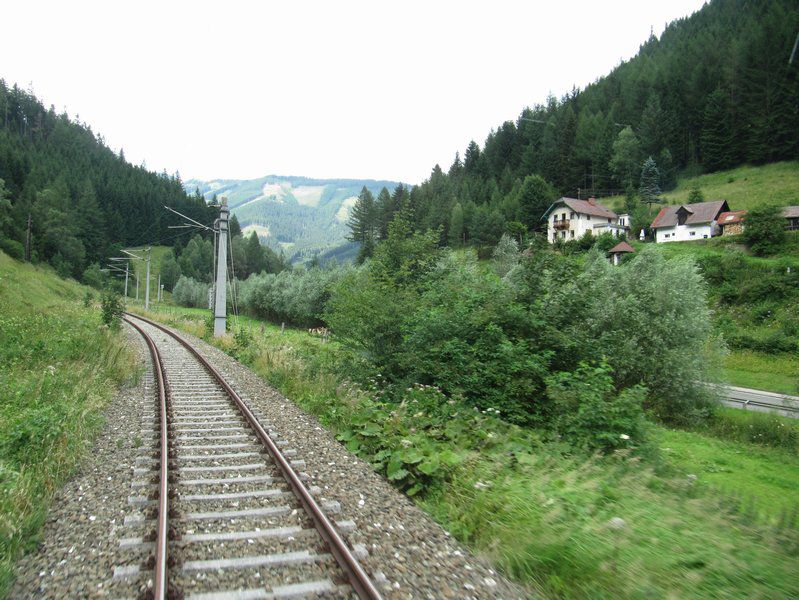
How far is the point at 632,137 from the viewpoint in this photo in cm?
9725

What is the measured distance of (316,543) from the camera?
15.4 ft

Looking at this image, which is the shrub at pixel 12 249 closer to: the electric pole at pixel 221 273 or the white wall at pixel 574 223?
the electric pole at pixel 221 273

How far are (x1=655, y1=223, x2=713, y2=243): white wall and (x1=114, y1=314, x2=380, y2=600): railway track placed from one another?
237 feet

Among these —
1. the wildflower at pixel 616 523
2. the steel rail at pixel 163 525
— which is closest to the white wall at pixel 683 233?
the wildflower at pixel 616 523

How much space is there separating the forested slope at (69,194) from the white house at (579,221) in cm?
7611

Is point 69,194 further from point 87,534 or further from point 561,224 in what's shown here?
point 87,534

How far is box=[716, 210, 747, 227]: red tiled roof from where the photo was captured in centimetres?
6070

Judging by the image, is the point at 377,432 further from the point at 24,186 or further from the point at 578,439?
the point at 24,186

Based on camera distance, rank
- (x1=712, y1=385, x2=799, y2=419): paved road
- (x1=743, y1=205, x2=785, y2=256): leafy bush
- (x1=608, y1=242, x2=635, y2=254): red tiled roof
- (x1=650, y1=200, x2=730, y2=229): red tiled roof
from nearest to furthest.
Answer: (x1=712, y1=385, x2=799, y2=419): paved road
(x1=743, y1=205, x2=785, y2=256): leafy bush
(x1=608, y1=242, x2=635, y2=254): red tiled roof
(x1=650, y1=200, x2=730, y2=229): red tiled roof

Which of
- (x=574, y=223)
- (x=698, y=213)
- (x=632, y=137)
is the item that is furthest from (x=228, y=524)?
(x=632, y=137)

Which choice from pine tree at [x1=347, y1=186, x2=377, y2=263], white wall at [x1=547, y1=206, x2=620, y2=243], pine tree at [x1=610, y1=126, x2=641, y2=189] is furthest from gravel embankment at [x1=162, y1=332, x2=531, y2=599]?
pine tree at [x1=610, y1=126, x2=641, y2=189]

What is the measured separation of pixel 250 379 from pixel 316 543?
9919mm

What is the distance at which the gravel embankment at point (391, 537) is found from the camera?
4.16m

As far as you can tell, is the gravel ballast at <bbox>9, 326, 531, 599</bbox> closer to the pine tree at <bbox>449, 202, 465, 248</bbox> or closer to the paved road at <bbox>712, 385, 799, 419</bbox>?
the paved road at <bbox>712, 385, 799, 419</bbox>
